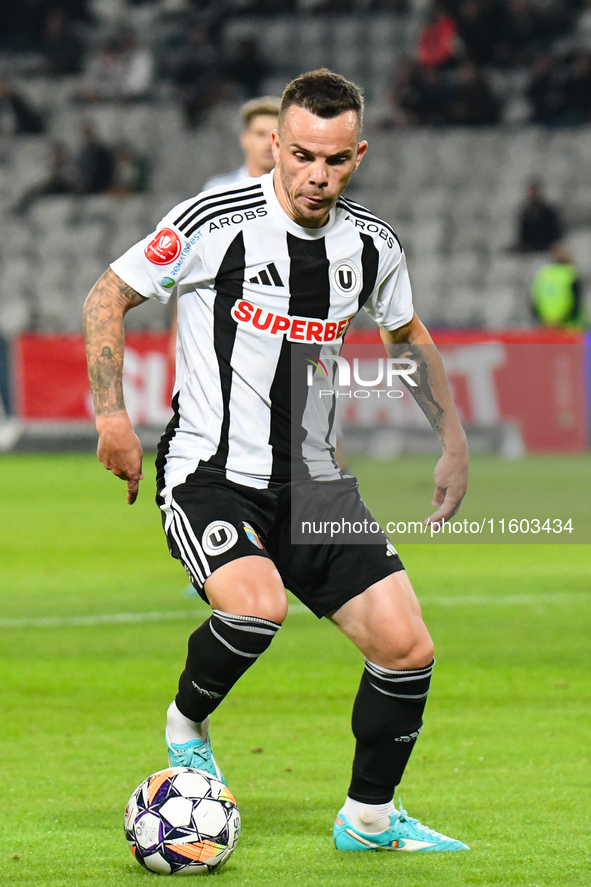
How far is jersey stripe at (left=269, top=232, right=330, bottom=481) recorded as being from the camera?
4.05 m

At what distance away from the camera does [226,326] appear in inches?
159

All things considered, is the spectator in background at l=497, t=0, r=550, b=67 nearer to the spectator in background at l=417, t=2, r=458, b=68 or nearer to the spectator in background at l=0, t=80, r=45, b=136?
the spectator in background at l=417, t=2, r=458, b=68

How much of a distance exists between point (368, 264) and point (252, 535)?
34.9 inches

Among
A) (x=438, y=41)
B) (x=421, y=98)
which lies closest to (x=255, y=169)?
(x=421, y=98)

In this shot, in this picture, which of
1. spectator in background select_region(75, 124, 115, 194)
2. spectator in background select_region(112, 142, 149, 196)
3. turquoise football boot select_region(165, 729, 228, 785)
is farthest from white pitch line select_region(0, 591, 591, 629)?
spectator in background select_region(75, 124, 115, 194)

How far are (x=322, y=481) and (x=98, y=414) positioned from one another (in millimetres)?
707

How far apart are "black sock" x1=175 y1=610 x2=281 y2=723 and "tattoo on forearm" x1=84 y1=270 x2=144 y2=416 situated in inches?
26.4

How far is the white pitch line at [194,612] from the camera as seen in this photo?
299 inches

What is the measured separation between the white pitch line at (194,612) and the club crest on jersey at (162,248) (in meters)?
3.95

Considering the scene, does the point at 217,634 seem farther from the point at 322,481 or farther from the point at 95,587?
the point at 95,587

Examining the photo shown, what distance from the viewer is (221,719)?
554 centimetres

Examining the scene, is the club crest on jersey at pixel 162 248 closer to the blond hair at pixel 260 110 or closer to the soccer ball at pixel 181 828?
the soccer ball at pixel 181 828

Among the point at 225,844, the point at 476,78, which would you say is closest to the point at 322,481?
the point at 225,844

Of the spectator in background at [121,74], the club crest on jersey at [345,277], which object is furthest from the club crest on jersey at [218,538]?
the spectator in background at [121,74]
